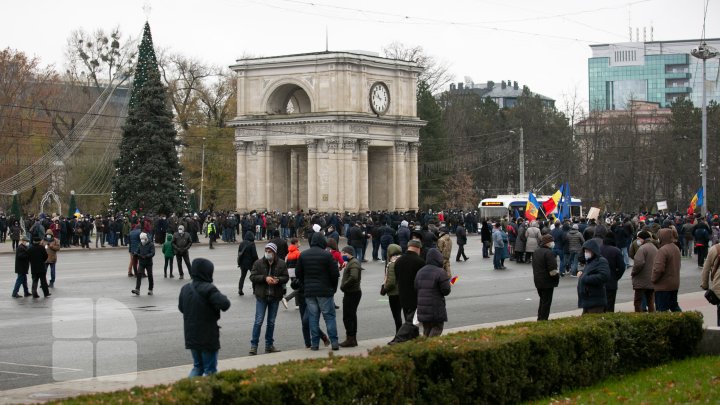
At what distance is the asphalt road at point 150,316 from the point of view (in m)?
15.4

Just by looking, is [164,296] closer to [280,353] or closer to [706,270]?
[280,353]

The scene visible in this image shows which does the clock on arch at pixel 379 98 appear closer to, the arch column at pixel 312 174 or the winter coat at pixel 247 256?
the arch column at pixel 312 174

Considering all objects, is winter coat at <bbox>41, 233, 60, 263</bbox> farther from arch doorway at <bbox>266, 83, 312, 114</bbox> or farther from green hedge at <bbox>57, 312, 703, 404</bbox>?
arch doorway at <bbox>266, 83, 312, 114</bbox>

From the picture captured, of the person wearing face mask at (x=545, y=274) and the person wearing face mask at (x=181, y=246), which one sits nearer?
the person wearing face mask at (x=545, y=274)

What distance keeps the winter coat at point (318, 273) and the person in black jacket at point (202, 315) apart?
3.82 metres

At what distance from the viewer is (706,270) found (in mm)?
16516

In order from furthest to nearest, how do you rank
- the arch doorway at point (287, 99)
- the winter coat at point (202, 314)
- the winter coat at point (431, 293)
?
the arch doorway at point (287, 99), the winter coat at point (431, 293), the winter coat at point (202, 314)

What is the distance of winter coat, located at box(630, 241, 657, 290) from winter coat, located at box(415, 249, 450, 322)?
198 inches

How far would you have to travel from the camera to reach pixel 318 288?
1605 centimetres

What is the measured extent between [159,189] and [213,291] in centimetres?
4928

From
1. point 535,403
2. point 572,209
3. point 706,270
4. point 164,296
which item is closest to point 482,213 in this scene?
point 572,209

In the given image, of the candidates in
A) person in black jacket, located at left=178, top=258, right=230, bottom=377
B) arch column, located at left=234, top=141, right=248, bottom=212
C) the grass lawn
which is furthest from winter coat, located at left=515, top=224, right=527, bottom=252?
arch column, located at left=234, top=141, right=248, bottom=212

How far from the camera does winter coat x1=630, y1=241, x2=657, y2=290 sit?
60.8 feet

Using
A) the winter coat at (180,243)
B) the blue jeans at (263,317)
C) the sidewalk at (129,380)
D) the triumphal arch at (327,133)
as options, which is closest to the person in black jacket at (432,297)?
the sidewalk at (129,380)
